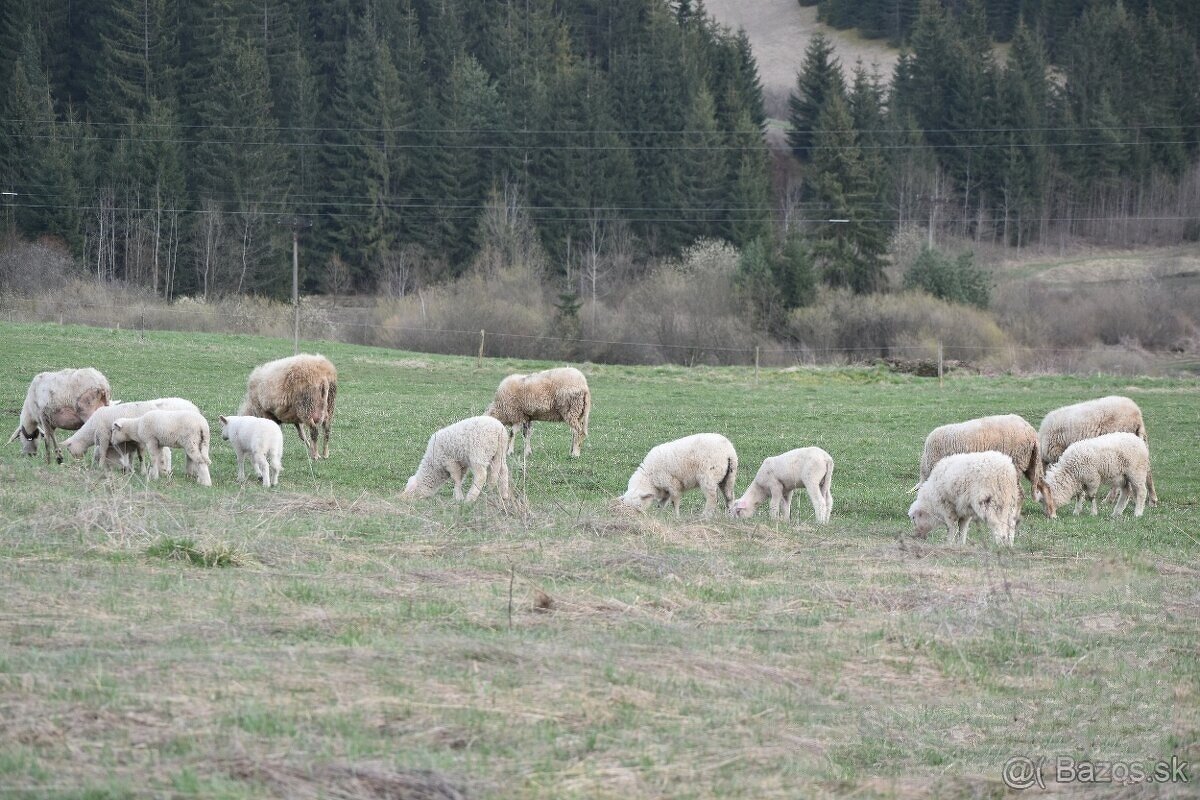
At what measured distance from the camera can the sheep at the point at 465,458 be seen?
17516 mm

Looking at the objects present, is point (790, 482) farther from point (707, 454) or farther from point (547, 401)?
point (547, 401)

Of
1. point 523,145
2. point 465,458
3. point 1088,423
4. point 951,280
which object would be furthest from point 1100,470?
point 523,145

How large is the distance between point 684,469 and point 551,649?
29.8 feet

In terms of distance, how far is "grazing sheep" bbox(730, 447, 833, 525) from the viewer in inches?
675

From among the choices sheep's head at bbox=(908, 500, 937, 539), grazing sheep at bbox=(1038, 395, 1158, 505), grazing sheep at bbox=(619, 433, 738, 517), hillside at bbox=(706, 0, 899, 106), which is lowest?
sheep's head at bbox=(908, 500, 937, 539)

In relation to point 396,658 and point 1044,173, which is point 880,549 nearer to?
point 396,658

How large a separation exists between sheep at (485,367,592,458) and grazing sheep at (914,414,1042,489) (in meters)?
7.31

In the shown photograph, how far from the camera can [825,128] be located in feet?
260

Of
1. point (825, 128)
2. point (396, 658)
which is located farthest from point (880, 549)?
point (825, 128)

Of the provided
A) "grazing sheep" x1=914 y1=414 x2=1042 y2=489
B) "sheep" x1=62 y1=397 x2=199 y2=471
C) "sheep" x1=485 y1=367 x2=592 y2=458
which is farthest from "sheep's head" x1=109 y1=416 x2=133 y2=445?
"grazing sheep" x1=914 y1=414 x2=1042 y2=489

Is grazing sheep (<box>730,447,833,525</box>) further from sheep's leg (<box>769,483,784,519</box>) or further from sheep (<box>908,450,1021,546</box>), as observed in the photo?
sheep (<box>908,450,1021,546</box>)

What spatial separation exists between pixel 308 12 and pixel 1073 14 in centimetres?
6679

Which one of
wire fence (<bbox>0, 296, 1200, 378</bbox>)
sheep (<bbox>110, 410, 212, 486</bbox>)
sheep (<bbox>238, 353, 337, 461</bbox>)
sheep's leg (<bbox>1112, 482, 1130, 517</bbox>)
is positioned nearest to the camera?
sheep (<bbox>110, 410, 212, 486</bbox>)

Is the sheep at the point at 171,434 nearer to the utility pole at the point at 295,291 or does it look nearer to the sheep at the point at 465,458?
the sheep at the point at 465,458
